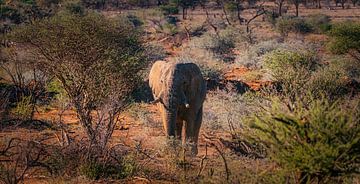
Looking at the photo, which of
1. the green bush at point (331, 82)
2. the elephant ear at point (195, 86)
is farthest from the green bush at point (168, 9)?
the elephant ear at point (195, 86)

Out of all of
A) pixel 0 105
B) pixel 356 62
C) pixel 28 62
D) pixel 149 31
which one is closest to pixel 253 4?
pixel 149 31

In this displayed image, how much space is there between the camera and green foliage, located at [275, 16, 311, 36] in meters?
30.2

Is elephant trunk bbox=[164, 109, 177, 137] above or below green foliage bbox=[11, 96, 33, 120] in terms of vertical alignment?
above

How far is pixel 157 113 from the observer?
1353 centimetres

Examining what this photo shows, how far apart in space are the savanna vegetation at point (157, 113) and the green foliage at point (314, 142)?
1 centimetres

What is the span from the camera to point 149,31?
34.5 m

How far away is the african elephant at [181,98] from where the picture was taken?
8031 millimetres

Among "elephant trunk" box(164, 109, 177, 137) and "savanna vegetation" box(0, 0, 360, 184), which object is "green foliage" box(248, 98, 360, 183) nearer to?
"savanna vegetation" box(0, 0, 360, 184)

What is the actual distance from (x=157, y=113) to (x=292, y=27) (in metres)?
19.7

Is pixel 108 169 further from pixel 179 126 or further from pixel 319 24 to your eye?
pixel 319 24

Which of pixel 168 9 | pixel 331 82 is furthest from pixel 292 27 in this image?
pixel 331 82

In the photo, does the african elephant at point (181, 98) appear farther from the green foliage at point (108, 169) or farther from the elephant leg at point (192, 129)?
the green foliage at point (108, 169)

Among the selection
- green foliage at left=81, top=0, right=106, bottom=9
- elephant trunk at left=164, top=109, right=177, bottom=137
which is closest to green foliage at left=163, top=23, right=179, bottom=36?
green foliage at left=81, top=0, right=106, bottom=9

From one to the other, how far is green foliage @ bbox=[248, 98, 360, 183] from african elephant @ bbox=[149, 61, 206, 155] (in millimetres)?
2999
